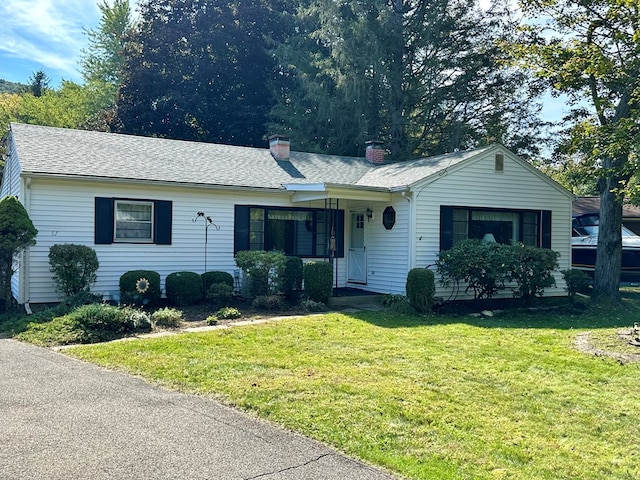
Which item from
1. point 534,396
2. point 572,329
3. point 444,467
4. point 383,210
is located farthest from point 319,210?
point 444,467

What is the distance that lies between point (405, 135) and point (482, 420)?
753 inches

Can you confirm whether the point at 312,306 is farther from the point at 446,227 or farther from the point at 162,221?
the point at 446,227

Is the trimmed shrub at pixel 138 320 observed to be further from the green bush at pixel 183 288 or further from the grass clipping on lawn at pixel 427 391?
the green bush at pixel 183 288

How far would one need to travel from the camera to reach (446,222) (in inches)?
511

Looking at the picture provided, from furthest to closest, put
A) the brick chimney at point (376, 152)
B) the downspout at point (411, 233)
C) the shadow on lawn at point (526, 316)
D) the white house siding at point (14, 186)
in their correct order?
the brick chimney at point (376, 152) → the downspout at point (411, 233) → the white house siding at point (14, 186) → the shadow on lawn at point (526, 316)

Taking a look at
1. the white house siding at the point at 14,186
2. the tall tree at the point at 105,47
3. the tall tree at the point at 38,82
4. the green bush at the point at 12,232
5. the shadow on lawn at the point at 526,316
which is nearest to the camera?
the green bush at the point at 12,232

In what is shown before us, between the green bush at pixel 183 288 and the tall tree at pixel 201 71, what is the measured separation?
627 inches

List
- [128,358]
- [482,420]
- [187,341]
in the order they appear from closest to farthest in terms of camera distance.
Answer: [482,420] < [128,358] < [187,341]

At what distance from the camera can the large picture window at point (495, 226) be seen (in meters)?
13.0

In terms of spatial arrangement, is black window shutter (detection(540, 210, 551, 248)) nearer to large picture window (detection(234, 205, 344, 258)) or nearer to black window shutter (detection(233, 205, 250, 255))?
large picture window (detection(234, 205, 344, 258))

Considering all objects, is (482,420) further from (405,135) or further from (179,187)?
(405,135)

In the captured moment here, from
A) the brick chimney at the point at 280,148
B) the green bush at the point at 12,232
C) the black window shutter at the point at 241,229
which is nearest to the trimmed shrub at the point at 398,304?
the black window shutter at the point at 241,229

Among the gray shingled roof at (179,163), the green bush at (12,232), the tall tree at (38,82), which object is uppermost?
the tall tree at (38,82)

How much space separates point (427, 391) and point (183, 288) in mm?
7136
